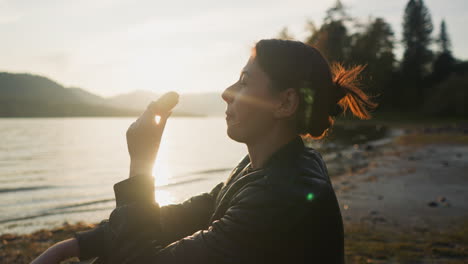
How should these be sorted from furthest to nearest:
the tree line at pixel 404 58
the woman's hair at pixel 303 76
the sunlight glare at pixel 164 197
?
the tree line at pixel 404 58 → the sunlight glare at pixel 164 197 → the woman's hair at pixel 303 76

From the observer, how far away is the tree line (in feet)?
243

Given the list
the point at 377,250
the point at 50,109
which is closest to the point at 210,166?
the point at 377,250

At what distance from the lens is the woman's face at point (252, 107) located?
7.41 ft

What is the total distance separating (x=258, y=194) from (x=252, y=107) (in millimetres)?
726

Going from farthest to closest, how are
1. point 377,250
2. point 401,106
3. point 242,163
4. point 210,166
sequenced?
1. point 401,106
2. point 210,166
3. point 377,250
4. point 242,163

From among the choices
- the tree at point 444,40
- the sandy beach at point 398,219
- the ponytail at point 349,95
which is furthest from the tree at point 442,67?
the ponytail at point 349,95

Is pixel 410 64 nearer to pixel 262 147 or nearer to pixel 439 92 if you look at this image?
pixel 439 92

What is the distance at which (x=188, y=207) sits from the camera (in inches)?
103

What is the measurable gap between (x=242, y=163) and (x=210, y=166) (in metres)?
27.4

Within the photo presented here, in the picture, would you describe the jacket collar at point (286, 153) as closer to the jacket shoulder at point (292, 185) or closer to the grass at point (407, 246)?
the jacket shoulder at point (292, 185)

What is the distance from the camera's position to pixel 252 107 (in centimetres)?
228

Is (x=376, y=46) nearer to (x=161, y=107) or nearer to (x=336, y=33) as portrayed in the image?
(x=336, y=33)

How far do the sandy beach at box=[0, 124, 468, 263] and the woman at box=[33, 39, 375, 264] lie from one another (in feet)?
3.33

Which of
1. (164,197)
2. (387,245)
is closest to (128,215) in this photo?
(387,245)
